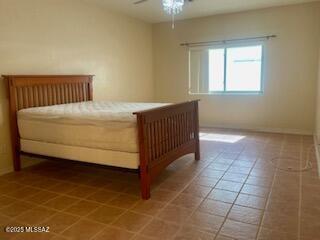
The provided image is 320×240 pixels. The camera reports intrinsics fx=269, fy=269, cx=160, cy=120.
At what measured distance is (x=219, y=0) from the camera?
4523 millimetres

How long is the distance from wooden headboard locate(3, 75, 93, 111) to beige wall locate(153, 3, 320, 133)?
8.50 ft

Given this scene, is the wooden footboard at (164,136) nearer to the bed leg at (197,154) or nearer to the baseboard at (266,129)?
the bed leg at (197,154)

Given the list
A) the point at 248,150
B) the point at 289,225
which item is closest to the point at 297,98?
the point at 248,150

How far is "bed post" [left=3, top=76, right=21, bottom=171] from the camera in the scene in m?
3.22

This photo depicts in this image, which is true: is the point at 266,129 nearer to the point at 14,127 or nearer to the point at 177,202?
the point at 177,202

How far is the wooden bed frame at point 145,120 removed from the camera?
257 cm

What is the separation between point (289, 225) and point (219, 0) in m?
3.75

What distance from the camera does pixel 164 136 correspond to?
2.95 meters

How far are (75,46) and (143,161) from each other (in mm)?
2624

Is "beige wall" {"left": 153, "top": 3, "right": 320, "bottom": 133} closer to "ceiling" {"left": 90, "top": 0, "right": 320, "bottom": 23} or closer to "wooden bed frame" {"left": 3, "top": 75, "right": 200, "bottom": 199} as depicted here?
"ceiling" {"left": 90, "top": 0, "right": 320, "bottom": 23}

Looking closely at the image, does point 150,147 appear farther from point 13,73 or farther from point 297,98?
point 297,98

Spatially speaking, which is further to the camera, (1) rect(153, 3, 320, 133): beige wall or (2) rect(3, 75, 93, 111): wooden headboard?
(1) rect(153, 3, 320, 133): beige wall

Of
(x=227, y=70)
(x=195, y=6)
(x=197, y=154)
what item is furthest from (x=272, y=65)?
(x=197, y=154)

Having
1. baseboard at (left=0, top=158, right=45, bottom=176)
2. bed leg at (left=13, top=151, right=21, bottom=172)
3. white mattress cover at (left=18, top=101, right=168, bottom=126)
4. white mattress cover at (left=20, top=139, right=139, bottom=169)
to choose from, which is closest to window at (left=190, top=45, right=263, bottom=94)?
white mattress cover at (left=18, top=101, right=168, bottom=126)
